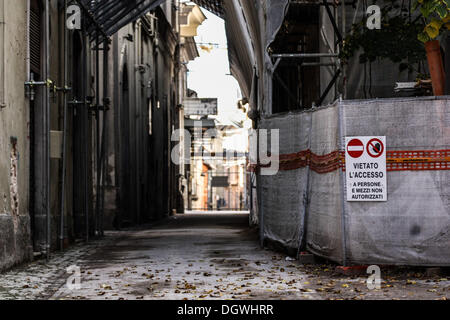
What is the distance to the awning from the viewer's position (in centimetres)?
1917

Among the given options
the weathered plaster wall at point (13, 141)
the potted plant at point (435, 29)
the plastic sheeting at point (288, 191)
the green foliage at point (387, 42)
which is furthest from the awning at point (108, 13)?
the potted plant at point (435, 29)

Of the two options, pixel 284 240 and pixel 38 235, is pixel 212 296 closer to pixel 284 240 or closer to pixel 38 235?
pixel 284 240

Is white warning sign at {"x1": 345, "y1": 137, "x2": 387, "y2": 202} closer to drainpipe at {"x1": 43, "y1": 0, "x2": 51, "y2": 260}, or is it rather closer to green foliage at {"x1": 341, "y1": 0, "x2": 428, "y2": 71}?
green foliage at {"x1": 341, "y1": 0, "x2": 428, "y2": 71}

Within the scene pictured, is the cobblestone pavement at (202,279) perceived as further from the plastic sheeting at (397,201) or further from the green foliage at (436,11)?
the green foliage at (436,11)

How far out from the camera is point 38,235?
14.0 metres

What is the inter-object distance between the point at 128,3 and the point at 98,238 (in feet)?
22.3

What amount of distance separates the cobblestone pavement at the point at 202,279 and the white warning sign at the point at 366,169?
3.45 ft

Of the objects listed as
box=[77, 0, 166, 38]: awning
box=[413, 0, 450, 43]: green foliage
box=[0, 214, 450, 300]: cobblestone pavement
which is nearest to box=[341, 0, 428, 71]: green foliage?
box=[0, 214, 450, 300]: cobblestone pavement

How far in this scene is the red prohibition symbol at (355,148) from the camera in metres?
10.5

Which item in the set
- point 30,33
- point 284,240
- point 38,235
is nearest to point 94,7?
point 30,33

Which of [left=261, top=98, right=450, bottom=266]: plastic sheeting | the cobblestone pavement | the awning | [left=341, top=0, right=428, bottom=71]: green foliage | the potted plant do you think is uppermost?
the awning

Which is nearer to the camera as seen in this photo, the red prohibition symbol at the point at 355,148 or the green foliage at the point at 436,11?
the green foliage at the point at 436,11

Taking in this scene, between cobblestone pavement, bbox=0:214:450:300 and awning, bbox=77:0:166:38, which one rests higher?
awning, bbox=77:0:166:38

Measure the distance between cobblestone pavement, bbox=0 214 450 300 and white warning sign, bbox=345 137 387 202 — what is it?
3.45ft
